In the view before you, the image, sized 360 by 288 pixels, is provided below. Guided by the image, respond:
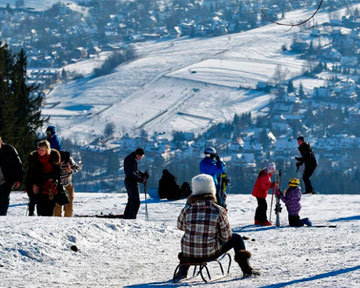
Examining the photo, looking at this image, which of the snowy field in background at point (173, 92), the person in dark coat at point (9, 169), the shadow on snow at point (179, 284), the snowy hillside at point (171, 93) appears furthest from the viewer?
the snowy hillside at point (171, 93)

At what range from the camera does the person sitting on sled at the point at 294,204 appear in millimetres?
14945

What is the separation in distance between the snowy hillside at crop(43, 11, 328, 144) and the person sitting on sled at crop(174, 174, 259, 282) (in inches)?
4780

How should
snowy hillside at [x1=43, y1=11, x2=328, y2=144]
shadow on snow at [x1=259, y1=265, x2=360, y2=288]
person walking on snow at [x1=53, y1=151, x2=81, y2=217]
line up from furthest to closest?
snowy hillside at [x1=43, y1=11, x2=328, y2=144] < person walking on snow at [x1=53, y1=151, x2=81, y2=217] < shadow on snow at [x1=259, y1=265, x2=360, y2=288]

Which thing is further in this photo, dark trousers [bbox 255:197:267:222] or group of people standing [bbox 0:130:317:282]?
dark trousers [bbox 255:197:267:222]

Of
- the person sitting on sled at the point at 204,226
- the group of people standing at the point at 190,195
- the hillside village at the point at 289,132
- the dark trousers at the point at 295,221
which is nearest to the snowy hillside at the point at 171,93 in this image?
the hillside village at the point at 289,132

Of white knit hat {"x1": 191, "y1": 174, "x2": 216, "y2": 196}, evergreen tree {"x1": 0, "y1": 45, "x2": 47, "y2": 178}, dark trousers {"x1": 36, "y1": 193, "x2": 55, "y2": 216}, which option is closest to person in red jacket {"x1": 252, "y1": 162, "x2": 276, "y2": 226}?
dark trousers {"x1": 36, "y1": 193, "x2": 55, "y2": 216}

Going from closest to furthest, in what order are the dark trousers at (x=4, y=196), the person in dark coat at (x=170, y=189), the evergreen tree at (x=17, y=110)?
1. the dark trousers at (x=4, y=196)
2. the person in dark coat at (x=170, y=189)
3. the evergreen tree at (x=17, y=110)

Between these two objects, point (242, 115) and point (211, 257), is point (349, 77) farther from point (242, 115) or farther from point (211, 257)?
point (211, 257)

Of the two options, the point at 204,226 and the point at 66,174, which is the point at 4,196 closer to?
the point at 66,174

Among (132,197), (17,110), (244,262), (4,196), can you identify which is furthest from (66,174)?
(17,110)

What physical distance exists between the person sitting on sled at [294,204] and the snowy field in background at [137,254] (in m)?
0.50

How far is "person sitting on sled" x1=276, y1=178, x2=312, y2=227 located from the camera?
14.9m

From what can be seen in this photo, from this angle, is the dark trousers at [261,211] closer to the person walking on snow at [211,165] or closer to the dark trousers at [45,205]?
the person walking on snow at [211,165]

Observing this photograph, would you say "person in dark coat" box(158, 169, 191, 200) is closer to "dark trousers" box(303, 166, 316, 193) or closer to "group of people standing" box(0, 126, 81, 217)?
"dark trousers" box(303, 166, 316, 193)
